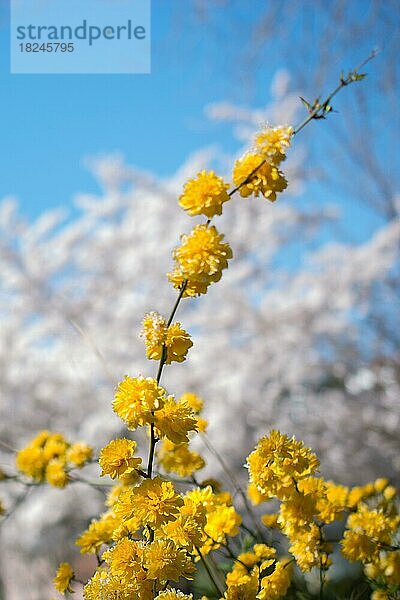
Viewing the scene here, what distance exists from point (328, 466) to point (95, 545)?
2.27 metres

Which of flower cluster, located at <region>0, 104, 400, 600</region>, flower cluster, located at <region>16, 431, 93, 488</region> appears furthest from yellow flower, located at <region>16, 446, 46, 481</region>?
flower cluster, located at <region>0, 104, 400, 600</region>

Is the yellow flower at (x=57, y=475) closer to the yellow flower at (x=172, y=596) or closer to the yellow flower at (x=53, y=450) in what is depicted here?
the yellow flower at (x=53, y=450)

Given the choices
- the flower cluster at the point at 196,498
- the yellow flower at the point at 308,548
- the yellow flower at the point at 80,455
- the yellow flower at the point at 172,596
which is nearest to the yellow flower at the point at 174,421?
the flower cluster at the point at 196,498

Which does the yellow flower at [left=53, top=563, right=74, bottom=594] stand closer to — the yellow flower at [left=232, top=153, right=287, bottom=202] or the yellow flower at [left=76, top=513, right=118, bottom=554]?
the yellow flower at [left=76, top=513, right=118, bottom=554]

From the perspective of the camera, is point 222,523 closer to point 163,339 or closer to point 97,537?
point 97,537

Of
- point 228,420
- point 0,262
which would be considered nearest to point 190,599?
point 228,420

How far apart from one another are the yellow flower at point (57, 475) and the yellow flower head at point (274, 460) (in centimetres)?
31

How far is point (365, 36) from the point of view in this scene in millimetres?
2533

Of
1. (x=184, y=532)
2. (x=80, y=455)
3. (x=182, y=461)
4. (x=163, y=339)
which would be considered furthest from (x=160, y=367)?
(x=80, y=455)

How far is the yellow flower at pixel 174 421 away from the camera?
0.54m

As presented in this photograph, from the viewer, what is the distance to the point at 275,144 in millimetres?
594

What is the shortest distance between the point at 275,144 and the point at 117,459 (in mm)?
286

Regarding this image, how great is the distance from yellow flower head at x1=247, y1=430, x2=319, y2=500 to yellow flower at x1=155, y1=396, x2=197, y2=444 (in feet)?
0.30

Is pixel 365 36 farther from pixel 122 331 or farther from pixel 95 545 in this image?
pixel 95 545
